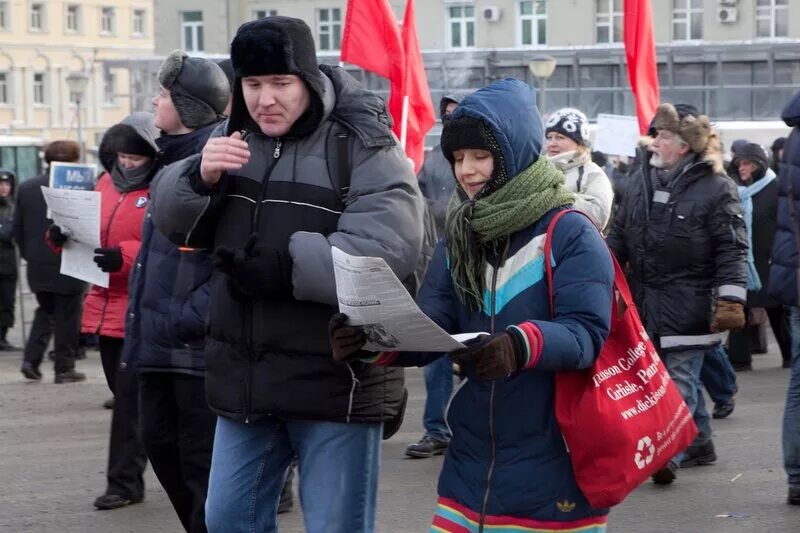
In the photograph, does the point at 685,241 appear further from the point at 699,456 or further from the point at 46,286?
the point at 46,286

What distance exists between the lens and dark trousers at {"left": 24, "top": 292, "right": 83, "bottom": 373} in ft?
39.1

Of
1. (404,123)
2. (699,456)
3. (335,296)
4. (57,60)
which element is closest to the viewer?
(335,296)

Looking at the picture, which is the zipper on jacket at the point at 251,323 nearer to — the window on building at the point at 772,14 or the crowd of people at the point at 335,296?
the crowd of people at the point at 335,296

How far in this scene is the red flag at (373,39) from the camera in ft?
39.7

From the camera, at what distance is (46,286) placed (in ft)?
39.2

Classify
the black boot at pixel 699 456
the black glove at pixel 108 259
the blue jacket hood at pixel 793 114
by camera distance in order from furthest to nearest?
the black boot at pixel 699 456
the black glove at pixel 108 259
the blue jacket hood at pixel 793 114

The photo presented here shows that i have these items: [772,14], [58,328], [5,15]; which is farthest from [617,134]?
[5,15]

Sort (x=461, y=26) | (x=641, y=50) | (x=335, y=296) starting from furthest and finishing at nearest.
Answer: (x=461, y=26), (x=641, y=50), (x=335, y=296)

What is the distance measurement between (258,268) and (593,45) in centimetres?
4668

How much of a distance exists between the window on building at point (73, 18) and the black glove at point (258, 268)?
2933 inches

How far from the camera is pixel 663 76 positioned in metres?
44.8

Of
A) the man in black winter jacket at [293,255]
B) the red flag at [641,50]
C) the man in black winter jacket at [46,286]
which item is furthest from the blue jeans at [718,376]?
the man in black winter jacket at [293,255]

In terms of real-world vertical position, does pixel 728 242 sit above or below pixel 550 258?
below

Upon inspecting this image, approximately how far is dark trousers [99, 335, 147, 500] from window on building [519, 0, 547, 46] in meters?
46.6
